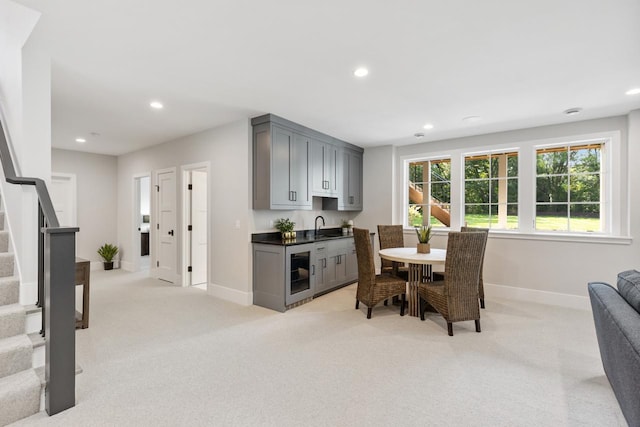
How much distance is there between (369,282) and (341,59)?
2.39 m

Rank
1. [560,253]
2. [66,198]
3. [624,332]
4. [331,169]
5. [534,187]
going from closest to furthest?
[624,332] < [560,253] < [534,187] < [331,169] < [66,198]

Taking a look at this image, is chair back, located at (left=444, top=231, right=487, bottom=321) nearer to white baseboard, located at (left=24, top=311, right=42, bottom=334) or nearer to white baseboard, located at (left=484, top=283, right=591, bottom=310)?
white baseboard, located at (left=484, top=283, right=591, bottom=310)

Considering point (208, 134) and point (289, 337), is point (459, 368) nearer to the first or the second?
point (289, 337)

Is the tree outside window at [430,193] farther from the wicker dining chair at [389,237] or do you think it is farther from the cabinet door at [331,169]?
the cabinet door at [331,169]

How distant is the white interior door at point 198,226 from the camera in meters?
5.16

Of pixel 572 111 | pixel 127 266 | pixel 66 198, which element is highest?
pixel 572 111

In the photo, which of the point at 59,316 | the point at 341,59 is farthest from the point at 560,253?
the point at 59,316

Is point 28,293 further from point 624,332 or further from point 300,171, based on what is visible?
point 624,332

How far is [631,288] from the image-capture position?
1860 millimetres

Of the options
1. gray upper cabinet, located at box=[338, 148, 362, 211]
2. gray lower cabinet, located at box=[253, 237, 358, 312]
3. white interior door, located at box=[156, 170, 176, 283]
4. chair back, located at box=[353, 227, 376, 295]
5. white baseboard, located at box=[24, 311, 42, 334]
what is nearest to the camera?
white baseboard, located at box=[24, 311, 42, 334]

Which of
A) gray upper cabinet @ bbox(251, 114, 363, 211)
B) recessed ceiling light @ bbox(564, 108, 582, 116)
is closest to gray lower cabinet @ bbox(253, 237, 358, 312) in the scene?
gray upper cabinet @ bbox(251, 114, 363, 211)

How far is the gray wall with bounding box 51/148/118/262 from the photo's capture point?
6.12 metres

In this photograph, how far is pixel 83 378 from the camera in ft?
7.41

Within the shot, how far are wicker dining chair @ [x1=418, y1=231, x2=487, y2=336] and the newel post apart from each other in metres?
3.01
